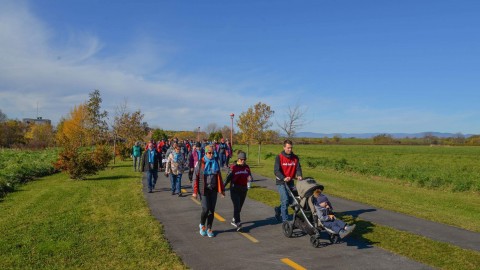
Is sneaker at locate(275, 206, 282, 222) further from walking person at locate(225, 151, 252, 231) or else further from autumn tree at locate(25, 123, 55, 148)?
autumn tree at locate(25, 123, 55, 148)

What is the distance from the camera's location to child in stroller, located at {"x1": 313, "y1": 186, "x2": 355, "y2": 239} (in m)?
7.72

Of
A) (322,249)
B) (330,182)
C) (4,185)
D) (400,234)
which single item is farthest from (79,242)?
(330,182)

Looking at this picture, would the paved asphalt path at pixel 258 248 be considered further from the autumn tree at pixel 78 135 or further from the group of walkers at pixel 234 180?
the autumn tree at pixel 78 135

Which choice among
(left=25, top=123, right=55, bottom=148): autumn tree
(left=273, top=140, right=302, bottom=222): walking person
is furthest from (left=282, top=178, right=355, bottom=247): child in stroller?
(left=25, top=123, right=55, bottom=148): autumn tree

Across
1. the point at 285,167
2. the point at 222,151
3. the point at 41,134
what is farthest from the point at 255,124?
the point at 41,134

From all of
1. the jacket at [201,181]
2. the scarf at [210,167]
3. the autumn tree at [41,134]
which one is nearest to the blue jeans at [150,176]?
the jacket at [201,181]

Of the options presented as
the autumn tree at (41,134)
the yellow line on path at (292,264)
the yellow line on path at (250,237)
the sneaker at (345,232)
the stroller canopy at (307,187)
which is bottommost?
the yellow line on path at (250,237)

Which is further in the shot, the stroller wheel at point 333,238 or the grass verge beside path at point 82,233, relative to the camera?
the stroller wheel at point 333,238

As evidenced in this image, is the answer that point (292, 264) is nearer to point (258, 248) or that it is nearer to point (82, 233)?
point (258, 248)

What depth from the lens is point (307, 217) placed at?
842 centimetres

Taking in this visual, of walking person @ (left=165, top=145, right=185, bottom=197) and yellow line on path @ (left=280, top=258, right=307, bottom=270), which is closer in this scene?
yellow line on path @ (left=280, top=258, right=307, bottom=270)

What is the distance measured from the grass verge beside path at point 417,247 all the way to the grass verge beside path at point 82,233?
4.34 m

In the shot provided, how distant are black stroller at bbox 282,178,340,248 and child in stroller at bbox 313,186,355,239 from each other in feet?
0.28

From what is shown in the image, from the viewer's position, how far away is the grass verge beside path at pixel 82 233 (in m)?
7.03
